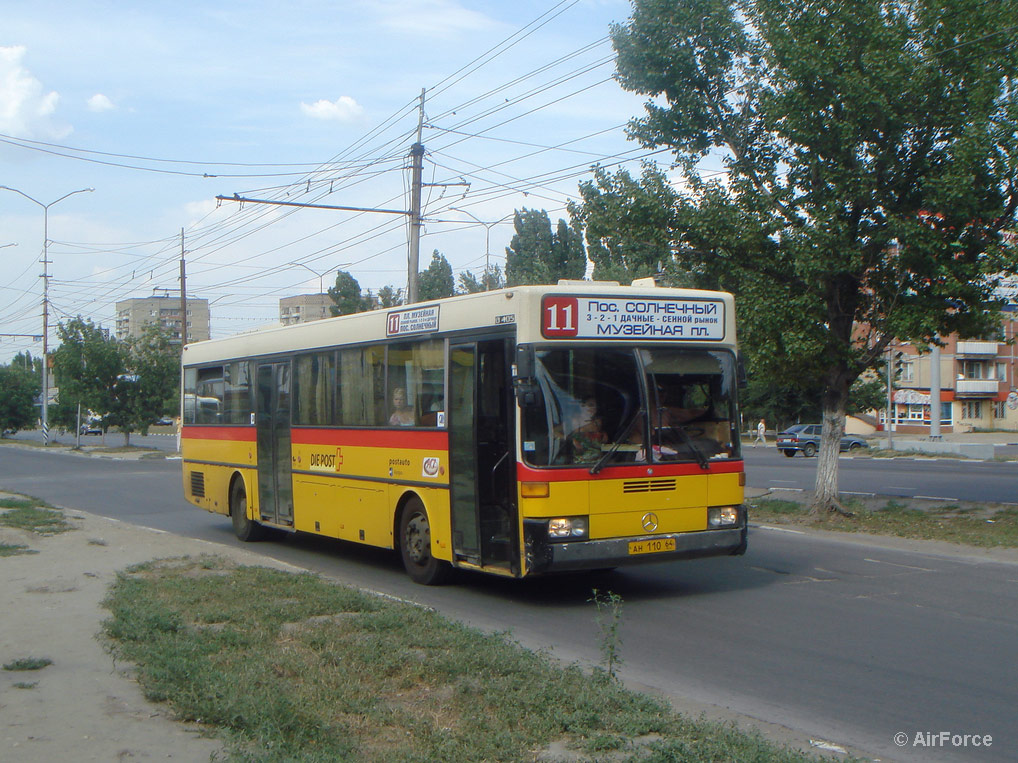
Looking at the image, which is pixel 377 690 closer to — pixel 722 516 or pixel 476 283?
pixel 722 516

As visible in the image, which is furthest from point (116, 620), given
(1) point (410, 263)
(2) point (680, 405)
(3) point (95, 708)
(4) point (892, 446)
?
(4) point (892, 446)

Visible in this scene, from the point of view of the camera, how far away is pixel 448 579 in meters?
11.2

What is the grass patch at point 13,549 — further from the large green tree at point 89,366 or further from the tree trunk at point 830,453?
the large green tree at point 89,366

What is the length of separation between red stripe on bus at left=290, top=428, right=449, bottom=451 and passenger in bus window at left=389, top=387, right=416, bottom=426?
0.09 metres

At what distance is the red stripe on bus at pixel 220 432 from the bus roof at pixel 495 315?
91.3 inches

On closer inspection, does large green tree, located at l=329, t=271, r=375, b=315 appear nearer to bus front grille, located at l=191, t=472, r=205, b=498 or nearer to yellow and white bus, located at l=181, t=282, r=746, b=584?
bus front grille, located at l=191, t=472, r=205, b=498

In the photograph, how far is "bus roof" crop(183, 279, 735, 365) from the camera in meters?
9.62

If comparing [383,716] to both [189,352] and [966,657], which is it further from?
[189,352]

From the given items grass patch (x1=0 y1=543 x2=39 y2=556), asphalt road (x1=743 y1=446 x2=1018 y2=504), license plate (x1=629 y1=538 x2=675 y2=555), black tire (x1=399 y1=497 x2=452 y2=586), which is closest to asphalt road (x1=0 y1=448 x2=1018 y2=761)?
black tire (x1=399 y1=497 x2=452 y2=586)

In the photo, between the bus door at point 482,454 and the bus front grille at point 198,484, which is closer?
the bus door at point 482,454

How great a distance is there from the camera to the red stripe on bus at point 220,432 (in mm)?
15336

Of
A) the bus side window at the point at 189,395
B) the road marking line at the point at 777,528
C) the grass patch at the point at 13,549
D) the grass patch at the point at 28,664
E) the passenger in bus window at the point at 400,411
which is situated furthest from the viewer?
the bus side window at the point at 189,395

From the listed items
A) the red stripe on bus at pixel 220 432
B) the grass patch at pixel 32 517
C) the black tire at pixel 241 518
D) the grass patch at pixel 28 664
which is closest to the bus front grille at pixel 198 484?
the red stripe on bus at pixel 220 432

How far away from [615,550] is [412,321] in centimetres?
365
